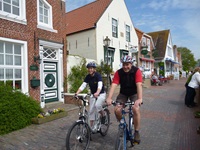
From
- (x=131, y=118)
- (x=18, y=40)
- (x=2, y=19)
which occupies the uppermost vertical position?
(x=2, y=19)

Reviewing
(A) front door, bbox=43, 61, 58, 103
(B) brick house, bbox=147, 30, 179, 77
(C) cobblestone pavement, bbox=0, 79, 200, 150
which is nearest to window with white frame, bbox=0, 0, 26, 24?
(A) front door, bbox=43, 61, 58, 103

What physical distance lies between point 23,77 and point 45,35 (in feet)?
7.94

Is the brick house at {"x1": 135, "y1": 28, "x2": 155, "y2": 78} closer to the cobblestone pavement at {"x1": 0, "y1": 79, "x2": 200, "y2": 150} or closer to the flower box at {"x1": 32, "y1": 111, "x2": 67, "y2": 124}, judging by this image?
the cobblestone pavement at {"x1": 0, "y1": 79, "x2": 200, "y2": 150}

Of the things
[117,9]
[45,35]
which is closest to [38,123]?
[45,35]

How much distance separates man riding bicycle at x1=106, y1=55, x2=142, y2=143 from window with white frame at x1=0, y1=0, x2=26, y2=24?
19.3 feet

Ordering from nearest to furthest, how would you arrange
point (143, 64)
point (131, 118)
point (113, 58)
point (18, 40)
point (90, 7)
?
point (131, 118) → point (18, 40) → point (113, 58) → point (90, 7) → point (143, 64)

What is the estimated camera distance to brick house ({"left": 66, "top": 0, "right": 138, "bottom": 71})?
582 inches

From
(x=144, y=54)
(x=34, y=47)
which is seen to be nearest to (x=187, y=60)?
(x=144, y=54)

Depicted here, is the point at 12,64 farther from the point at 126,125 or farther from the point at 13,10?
the point at 126,125

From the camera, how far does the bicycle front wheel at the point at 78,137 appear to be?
11.2 feet

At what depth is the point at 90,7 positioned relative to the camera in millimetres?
17859

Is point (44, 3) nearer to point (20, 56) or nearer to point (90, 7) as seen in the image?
point (20, 56)

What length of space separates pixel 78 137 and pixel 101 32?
40.7 feet

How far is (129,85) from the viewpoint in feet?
12.5
